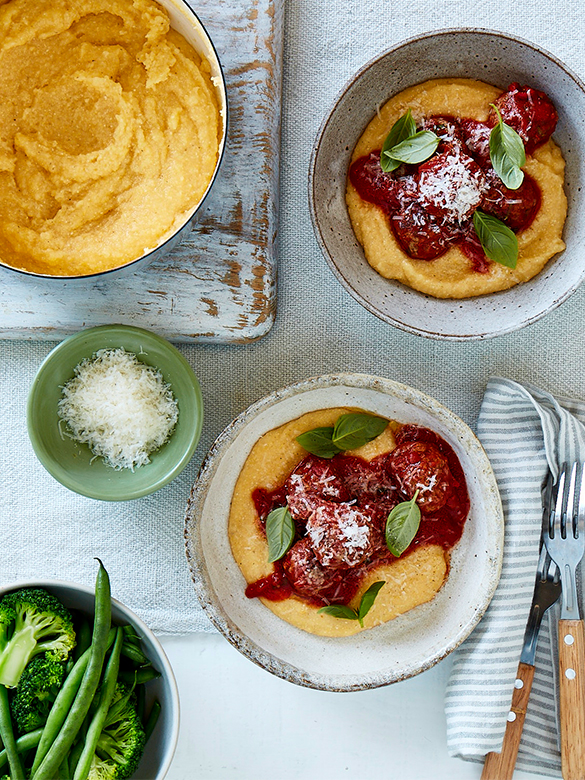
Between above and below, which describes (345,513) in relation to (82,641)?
above

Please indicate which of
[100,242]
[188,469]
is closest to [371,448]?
[188,469]

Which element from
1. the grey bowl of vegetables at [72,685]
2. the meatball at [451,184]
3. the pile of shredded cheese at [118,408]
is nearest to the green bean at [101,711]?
the grey bowl of vegetables at [72,685]

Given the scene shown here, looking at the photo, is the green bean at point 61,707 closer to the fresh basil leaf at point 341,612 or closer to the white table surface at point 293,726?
the white table surface at point 293,726

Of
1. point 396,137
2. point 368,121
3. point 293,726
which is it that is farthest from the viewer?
point 293,726

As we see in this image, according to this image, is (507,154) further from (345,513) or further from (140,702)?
(140,702)

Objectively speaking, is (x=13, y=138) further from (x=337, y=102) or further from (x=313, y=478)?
(x=313, y=478)

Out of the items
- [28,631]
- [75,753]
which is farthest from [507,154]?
[75,753]
